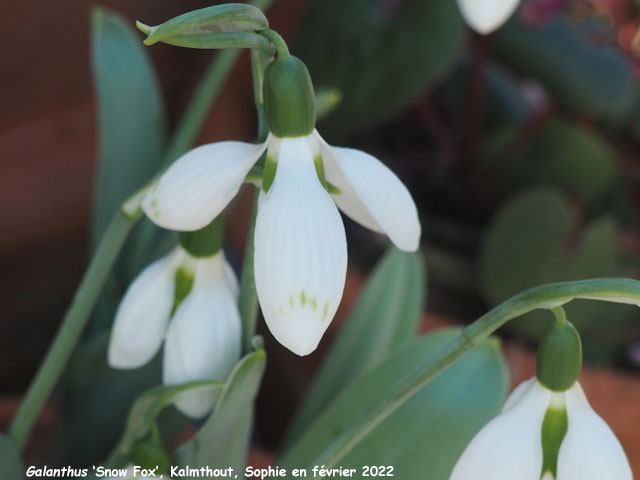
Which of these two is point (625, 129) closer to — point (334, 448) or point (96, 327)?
point (96, 327)

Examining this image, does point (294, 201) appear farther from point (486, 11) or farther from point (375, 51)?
point (375, 51)

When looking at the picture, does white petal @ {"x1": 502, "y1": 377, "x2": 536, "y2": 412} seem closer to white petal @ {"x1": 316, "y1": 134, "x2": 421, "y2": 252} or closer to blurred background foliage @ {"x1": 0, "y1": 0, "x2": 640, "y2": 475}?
white petal @ {"x1": 316, "y1": 134, "x2": 421, "y2": 252}

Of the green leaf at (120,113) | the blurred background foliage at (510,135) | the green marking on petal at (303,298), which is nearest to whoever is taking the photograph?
the green marking on petal at (303,298)

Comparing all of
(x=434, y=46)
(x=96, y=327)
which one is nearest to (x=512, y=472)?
(x=96, y=327)

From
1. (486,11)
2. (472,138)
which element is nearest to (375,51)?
(472,138)

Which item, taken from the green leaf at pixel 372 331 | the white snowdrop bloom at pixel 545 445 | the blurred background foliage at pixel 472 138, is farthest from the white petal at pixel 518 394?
the blurred background foliage at pixel 472 138

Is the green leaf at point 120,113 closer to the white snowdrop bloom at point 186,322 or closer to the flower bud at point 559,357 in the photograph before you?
the white snowdrop bloom at point 186,322
